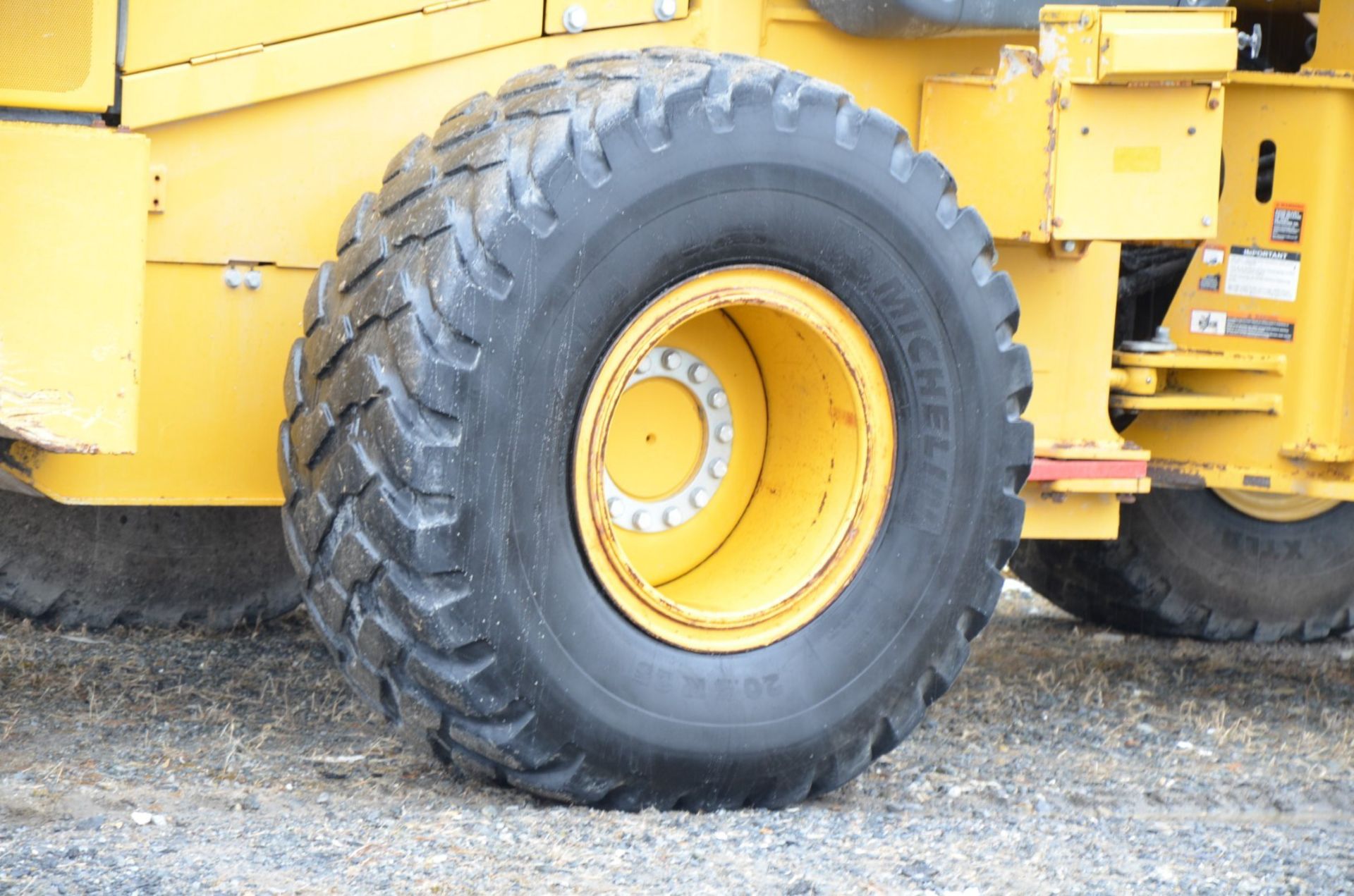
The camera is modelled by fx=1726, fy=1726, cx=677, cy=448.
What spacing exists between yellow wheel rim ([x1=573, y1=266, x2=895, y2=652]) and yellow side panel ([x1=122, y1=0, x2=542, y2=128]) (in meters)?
0.69

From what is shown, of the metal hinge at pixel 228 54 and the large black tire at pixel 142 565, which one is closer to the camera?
the metal hinge at pixel 228 54

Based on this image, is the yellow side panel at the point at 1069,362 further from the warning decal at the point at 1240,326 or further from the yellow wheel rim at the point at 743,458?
the yellow wheel rim at the point at 743,458

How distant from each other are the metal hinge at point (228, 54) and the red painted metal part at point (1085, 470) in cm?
176

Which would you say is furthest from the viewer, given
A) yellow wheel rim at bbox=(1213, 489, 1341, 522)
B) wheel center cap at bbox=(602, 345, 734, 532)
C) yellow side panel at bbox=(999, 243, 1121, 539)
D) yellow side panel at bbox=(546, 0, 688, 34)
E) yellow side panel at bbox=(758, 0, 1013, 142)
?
yellow wheel rim at bbox=(1213, 489, 1341, 522)

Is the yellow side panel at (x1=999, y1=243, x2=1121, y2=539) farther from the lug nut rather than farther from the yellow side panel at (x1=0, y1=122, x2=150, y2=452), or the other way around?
the yellow side panel at (x1=0, y1=122, x2=150, y2=452)

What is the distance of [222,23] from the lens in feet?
10.1

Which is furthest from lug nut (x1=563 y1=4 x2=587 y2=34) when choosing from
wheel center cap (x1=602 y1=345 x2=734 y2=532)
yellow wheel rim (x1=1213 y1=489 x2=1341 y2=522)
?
yellow wheel rim (x1=1213 y1=489 x2=1341 y2=522)

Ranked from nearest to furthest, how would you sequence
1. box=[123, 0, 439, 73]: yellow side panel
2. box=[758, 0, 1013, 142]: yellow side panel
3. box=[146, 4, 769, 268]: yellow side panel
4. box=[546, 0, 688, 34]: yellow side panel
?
box=[123, 0, 439, 73]: yellow side panel < box=[146, 4, 769, 268]: yellow side panel < box=[546, 0, 688, 34]: yellow side panel < box=[758, 0, 1013, 142]: yellow side panel

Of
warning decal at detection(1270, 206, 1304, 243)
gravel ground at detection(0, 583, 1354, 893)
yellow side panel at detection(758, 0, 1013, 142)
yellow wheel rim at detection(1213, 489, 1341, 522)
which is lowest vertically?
gravel ground at detection(0, 583, 1354, 893)

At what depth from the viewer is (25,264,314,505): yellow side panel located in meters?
3.13

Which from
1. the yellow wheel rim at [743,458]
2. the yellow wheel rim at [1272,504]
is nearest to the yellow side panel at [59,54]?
the yellow wheel rim at [743,458]

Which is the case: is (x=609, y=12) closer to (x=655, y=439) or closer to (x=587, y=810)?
(x=655, y=439)

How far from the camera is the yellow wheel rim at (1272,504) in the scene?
4891mm

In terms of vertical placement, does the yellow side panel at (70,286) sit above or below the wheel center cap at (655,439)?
above
